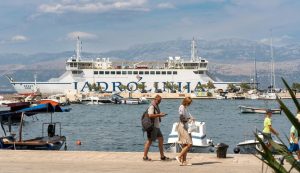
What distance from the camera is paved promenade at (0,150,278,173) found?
444 inches

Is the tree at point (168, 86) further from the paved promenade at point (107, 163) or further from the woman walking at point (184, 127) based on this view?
the woman walking at point (184, 127)

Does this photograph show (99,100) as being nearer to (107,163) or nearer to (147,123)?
(107,163)

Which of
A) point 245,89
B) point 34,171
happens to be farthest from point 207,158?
point 245,89

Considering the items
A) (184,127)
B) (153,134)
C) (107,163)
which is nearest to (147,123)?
(153,134)

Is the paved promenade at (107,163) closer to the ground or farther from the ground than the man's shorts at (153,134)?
closer to the ground

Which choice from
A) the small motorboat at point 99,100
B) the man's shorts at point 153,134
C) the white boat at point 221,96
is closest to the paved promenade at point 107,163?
the man's shorts at point 153,134

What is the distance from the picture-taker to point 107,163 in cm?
1234

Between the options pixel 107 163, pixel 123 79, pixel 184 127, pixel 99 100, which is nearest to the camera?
pixel 184 127

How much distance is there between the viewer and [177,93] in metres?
136

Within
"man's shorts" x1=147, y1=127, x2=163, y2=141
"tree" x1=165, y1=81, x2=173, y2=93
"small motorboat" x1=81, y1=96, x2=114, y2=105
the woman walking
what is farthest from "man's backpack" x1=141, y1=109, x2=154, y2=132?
"tree" x1=165, y1=81, x2=173, y2=93

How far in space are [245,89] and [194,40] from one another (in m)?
21.7

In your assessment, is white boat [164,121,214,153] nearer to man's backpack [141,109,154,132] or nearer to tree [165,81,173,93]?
man's backpack [141,109,154,132]

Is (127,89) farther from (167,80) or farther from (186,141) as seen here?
(186,141)

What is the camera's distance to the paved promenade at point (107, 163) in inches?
444
